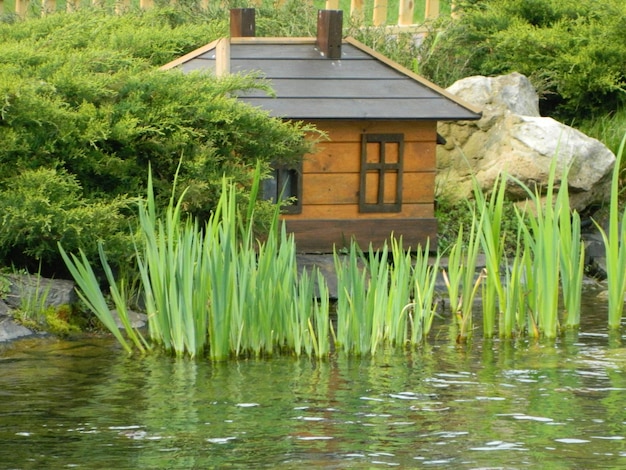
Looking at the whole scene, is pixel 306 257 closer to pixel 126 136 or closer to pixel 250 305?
pixel 126 136

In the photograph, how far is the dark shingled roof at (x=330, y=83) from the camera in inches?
342

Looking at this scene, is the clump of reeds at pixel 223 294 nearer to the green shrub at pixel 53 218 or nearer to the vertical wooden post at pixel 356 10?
the green shrub at pixel 53 218

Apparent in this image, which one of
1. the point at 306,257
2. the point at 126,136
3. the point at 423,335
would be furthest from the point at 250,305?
the point at 306,257

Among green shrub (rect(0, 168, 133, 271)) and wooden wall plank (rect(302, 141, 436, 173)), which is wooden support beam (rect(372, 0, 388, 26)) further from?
green shrub (rect(0, 168, 133, 271))

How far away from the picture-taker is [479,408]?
207 inches

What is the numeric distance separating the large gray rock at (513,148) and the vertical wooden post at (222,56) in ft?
7.55

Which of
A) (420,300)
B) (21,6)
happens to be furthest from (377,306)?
(21,6)

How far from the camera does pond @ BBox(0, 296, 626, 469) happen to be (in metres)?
4.54

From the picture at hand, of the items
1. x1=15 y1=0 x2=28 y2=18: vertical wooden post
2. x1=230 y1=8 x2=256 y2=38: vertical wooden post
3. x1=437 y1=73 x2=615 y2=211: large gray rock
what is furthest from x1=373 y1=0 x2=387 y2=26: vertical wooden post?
x1=230 y1=8 x2=256 y2=38: vertical wooden post

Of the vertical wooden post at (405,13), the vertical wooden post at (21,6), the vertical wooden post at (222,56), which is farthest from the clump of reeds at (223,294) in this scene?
the vertical wooden post at (21,6)

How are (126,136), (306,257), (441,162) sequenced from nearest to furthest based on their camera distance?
(126,136) → (306,257) → (441,162)

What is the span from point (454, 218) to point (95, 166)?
3.82 meters

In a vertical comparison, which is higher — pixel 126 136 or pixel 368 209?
pixel 126 136

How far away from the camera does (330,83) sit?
351 inches
